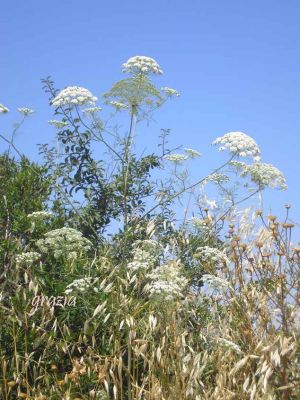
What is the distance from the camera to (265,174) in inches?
222

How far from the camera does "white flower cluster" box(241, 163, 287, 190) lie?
5.61m

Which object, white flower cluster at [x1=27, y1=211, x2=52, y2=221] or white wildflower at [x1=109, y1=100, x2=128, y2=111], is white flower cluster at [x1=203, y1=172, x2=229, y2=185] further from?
white flower cluster at [x1=27, y1=211, x2=52, y2=221]

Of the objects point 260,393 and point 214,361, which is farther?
point 214,361

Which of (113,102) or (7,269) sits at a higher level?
(113,102)

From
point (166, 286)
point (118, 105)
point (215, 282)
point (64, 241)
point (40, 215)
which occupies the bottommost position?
point (166, 286)

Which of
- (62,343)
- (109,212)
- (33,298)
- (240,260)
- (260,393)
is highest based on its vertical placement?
(109,212)

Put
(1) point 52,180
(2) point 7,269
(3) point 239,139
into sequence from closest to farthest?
(2) point 7,269, (3) point 239,139, (1) point 52,180

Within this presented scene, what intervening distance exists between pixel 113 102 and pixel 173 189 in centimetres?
120

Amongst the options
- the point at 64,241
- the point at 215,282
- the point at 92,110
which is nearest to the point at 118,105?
the point at 92,110

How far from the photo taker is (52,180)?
6.44 m

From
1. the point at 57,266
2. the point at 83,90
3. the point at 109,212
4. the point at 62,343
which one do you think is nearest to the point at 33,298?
the point at 62,343

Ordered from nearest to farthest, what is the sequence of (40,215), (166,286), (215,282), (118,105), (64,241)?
1. (166,286)
2. (215,282)
3. (64,241)
4. (40,215)
5. (118,105)

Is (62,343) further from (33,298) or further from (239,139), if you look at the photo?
(239,139)

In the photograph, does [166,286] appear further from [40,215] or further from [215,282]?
[40,215]
